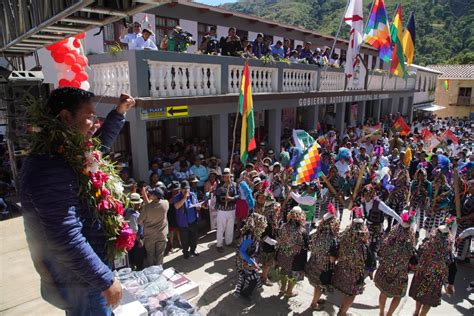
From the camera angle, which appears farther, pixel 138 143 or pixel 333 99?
pixel 333 99

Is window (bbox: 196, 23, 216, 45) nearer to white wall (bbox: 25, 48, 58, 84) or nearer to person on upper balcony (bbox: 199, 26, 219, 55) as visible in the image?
person on upper balcony (bbox: 199, 26, 219, 55)

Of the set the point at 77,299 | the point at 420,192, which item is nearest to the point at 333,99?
the point at 420,192

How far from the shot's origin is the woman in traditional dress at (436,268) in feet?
13.8

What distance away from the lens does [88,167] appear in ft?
6.39

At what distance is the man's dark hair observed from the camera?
1.89m

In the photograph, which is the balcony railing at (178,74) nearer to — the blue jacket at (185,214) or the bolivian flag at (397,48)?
the blue jacket at (185,214)

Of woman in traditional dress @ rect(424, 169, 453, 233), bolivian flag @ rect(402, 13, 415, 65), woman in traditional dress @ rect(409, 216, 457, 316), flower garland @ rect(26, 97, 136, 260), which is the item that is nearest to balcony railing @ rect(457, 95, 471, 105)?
bolivian flag @ rect(402, 13, 415, 65)

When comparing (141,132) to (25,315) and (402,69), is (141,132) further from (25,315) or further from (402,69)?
(402,69)

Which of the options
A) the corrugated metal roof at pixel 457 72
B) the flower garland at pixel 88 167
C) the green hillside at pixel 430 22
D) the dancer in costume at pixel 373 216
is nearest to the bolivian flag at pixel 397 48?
the dancer in costume at pixel 373 216

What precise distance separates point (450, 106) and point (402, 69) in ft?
95.9

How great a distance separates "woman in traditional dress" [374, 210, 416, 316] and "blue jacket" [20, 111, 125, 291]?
382 cm

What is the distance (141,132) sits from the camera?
7.02 metres

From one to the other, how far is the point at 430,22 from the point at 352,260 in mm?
82016

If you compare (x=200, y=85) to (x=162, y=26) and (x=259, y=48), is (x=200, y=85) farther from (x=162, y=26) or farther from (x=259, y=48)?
(x=162, y=26)
